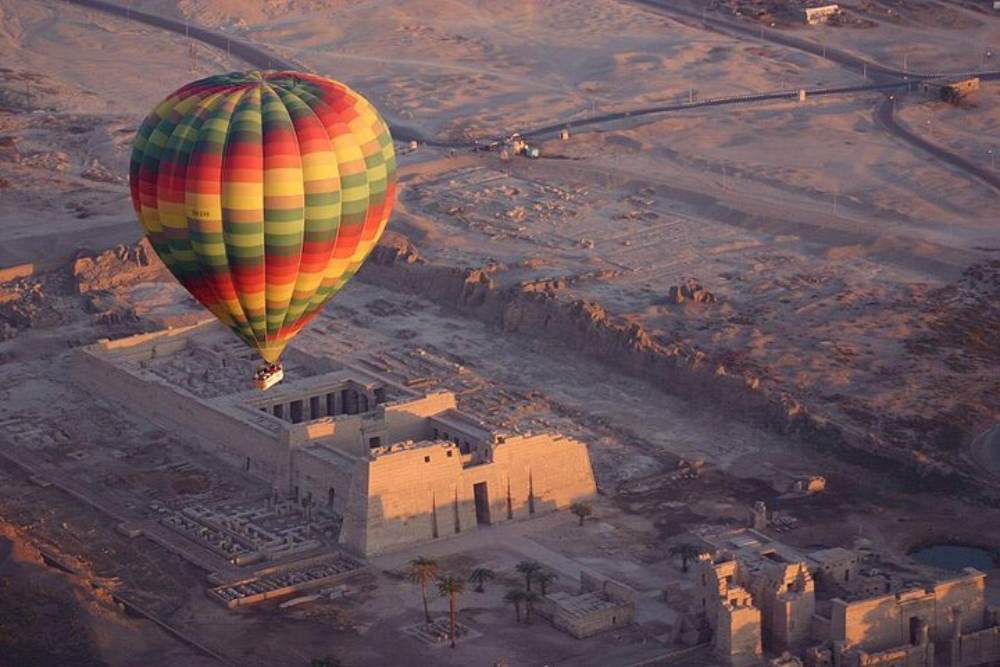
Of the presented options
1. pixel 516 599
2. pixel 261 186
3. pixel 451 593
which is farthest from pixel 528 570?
pixel 261 186

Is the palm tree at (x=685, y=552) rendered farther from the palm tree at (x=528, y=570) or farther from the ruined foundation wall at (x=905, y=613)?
the ruined foundation wall at (x=905, y=613)

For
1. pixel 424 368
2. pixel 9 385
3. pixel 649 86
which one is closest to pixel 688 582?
Answer: pixel 424 368

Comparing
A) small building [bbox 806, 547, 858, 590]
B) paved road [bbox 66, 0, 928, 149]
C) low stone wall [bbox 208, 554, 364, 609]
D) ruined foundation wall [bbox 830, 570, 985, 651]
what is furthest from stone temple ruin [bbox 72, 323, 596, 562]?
paved road [bbox 66, 0, 928, 149]

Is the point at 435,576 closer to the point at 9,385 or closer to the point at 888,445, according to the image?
the point at 888,445

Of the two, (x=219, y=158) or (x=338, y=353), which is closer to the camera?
(x=219, y=158)

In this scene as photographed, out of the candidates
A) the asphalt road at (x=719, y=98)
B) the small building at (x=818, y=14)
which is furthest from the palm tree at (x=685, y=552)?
the small building at (x=818, y=14)

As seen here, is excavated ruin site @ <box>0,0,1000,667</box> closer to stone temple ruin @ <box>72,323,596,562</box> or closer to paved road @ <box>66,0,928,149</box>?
stone temple ruin @ <box>72,323,596,562</box>
